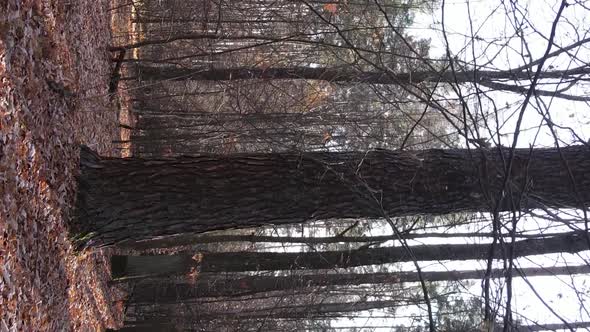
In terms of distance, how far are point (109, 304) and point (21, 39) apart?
191 inches

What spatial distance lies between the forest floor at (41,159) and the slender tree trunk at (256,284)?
332 centimetres

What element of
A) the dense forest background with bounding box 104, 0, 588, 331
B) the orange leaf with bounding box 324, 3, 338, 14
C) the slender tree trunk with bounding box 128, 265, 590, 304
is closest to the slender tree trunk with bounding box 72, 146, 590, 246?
the dense forest background with bounding box 104, 0, 588, 331

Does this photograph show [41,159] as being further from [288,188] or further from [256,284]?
[256,284]

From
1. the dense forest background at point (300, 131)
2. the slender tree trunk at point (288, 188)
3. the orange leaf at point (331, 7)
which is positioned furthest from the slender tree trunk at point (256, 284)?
the orange leaf at point (331, 7)

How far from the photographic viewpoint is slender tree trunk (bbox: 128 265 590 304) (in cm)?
858

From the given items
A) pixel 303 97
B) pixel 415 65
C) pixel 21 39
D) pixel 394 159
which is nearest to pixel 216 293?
Result: pixel 303 97

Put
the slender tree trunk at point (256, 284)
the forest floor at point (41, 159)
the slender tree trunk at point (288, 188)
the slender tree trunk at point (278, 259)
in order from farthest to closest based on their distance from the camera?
the slender tree trunk at point (256, 284)
the slender tree trunk at point (278, 259)
the slender tree trunk at point (288, 188)
the forest floor at point (41, 159)

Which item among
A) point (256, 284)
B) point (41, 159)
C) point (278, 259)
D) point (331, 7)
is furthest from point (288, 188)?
point (331, 7)

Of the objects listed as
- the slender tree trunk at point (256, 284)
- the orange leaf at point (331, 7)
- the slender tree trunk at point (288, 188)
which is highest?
the orange leaf at point (331, 7)

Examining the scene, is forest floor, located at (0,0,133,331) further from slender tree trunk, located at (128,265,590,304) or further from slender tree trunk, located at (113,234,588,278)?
slender tree trunk, located at (128,265,590,304)

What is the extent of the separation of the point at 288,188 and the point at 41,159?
6.12ft

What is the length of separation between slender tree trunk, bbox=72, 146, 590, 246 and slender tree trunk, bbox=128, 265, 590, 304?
4.22 m

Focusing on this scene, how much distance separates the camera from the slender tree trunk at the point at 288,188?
416cm

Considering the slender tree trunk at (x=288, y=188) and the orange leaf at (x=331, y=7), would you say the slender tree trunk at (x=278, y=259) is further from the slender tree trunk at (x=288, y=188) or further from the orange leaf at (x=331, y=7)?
the orange leaf at (x=331, y=7)
